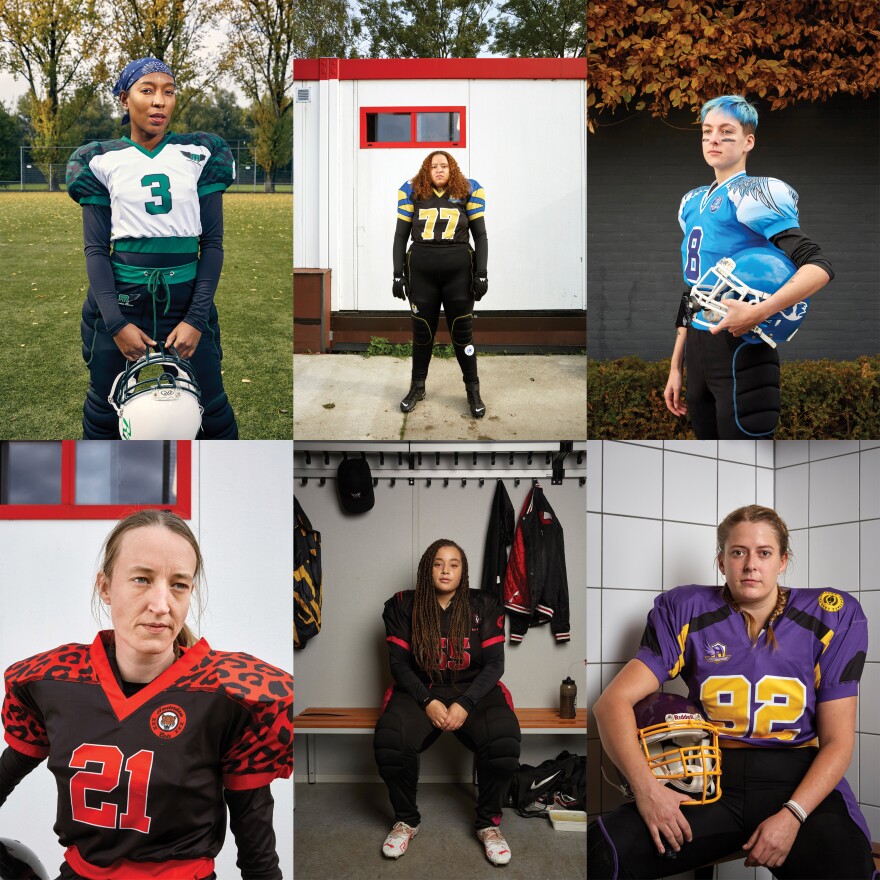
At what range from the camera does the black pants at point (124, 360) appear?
110 inches

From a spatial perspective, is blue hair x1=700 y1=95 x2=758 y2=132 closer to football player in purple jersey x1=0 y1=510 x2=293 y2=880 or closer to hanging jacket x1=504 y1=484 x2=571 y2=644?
hanging jacket x1=504 y1=484 x2=571 y2=644

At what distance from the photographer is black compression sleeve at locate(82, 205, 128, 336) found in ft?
8.87

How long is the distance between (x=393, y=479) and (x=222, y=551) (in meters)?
1.53

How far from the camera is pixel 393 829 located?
3307 millimetres

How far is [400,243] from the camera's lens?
3.32m

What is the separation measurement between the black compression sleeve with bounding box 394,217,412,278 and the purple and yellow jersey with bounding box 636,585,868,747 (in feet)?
5.44

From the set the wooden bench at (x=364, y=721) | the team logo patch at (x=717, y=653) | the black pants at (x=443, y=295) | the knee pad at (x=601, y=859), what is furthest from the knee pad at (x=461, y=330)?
the knee pad at (x=601, y=859)

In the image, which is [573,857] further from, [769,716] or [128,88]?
[128,88]

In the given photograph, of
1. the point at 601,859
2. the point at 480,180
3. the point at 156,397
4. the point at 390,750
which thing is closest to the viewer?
the point at 601,859

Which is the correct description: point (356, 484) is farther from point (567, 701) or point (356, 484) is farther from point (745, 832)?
point (745, 832)

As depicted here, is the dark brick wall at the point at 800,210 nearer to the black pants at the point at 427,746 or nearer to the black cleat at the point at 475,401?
the black cleat at the point at 475,401

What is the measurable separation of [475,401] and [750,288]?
4.03ft

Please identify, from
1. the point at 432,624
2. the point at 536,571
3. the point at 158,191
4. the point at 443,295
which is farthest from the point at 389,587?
the point at 158,191

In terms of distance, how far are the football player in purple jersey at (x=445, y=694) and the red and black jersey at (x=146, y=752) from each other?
3.33 feet
